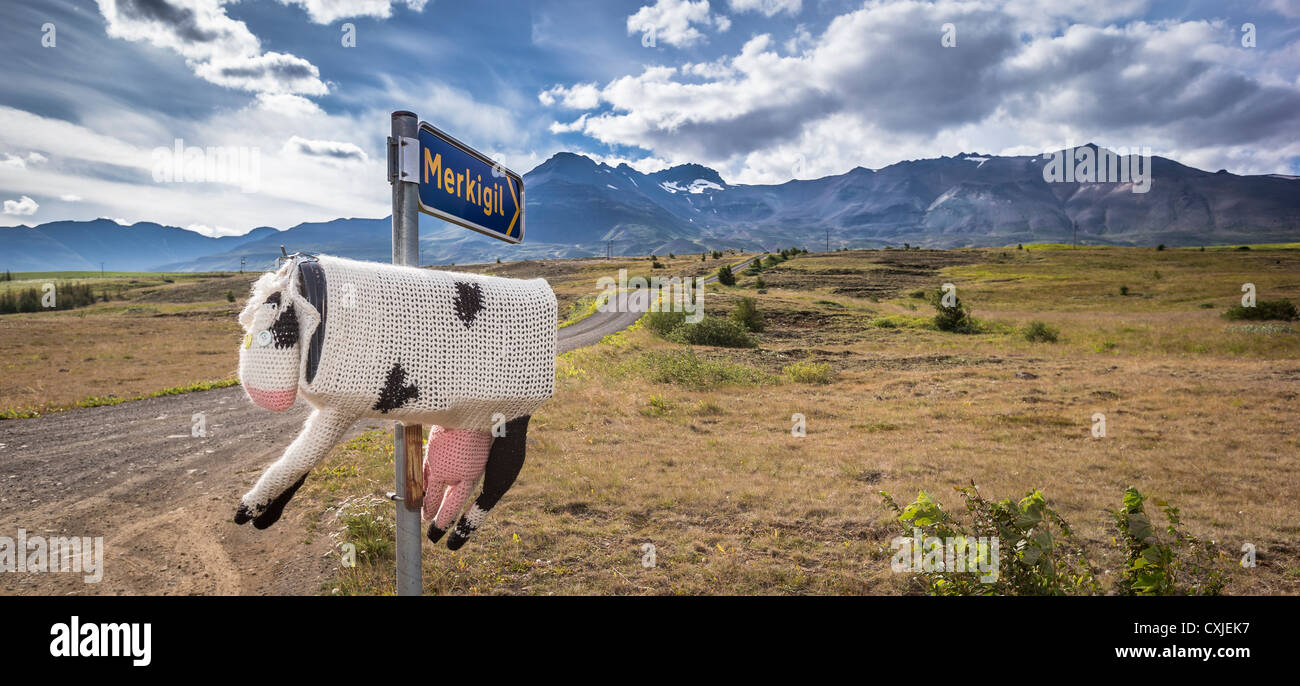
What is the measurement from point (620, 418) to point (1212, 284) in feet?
203

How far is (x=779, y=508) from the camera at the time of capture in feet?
24.1

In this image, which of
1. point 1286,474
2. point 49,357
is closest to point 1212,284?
point 1286,474

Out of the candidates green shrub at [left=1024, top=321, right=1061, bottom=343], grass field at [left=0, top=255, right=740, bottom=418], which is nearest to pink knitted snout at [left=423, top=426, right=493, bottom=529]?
grass field at [left=0, top=255, right=740, bottom=418]

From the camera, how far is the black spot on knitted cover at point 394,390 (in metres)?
2.02

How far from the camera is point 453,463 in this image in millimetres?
2395

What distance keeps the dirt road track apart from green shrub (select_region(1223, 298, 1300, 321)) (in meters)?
42.8

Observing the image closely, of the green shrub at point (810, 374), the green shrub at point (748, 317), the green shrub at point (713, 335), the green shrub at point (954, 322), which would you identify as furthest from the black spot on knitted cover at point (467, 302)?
the green shrub at point (954, 322)

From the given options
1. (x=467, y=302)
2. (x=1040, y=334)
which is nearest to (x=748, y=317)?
(x=1040, y=334)

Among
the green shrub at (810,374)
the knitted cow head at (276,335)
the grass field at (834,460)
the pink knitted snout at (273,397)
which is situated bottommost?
the grass field at (834,460)

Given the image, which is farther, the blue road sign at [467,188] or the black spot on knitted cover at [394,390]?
the blue road sign at [467,188]

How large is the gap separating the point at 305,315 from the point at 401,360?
329 millimetres

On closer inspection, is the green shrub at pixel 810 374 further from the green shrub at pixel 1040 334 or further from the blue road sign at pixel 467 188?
the green shrub at pixel 1040 334

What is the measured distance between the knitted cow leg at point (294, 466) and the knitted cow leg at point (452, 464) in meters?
0.43
